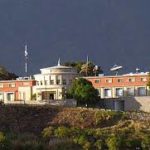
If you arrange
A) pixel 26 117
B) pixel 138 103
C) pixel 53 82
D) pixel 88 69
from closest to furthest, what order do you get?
pixel 26 117, pixel 138 103, pixel 53 82, pixel 88 69

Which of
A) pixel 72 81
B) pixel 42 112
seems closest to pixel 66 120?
pixel 42 112

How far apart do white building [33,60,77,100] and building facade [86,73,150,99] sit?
4.51 metres

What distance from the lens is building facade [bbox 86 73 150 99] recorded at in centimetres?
15638

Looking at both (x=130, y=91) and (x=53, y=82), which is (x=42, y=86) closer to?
(x=53, y=82)

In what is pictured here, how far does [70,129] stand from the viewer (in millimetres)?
109562

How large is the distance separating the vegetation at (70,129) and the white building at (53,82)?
28.7m

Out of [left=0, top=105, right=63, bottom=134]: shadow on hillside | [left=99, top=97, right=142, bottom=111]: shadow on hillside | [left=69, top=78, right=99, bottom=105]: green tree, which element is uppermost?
[left=69, top=78, right=99, bottom=105]: green tree

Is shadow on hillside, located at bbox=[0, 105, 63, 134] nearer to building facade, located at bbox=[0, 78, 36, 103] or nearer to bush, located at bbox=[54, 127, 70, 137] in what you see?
bush, located at bbox=[54, 127, 70, 137]

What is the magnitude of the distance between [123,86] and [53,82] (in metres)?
11.8

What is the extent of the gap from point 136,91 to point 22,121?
4180 cm

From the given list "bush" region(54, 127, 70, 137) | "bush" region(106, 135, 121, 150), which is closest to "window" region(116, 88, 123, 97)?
"bush" region(54, 127, 70, 137)

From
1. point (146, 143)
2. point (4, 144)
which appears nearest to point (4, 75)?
point (146, 143)

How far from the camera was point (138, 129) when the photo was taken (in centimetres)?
11369

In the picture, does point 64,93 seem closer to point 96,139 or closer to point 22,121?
point 22,121
